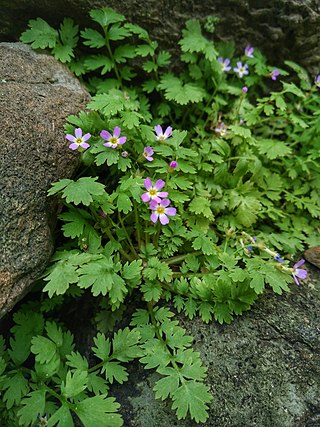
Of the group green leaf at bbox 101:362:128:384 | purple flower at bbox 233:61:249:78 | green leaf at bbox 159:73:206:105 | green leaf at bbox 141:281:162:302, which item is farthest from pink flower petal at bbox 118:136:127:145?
purple flower at bbox 233:61:249:78

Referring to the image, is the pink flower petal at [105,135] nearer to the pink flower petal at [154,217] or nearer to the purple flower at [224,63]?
the pink flower petal at [154,217]

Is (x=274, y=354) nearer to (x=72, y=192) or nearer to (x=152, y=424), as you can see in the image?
(x=152, y=424)

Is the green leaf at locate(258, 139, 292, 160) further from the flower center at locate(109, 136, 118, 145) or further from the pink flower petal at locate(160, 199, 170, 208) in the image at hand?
the flower center at locate(109, 136, 118, 145)

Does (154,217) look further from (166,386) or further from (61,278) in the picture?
(166,386)

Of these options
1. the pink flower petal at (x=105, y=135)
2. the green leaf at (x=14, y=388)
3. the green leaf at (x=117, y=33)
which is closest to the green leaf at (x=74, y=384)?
the green leaf at (x=14, y=388)

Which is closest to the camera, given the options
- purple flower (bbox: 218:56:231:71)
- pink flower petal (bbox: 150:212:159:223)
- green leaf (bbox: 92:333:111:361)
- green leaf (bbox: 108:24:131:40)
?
green leaf (bbox: 92:333:111:361)

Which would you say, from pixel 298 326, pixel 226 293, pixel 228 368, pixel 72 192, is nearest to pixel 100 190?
pixel 72 192

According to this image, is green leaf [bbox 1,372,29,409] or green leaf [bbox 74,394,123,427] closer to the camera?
green leaf [bbox 74,394,123,427]

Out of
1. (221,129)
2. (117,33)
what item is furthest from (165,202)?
(117,33)
